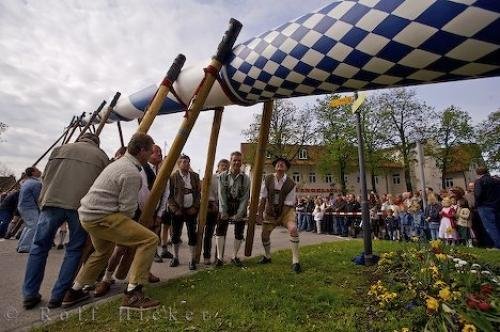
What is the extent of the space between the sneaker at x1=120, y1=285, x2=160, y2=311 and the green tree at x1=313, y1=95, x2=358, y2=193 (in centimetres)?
3353

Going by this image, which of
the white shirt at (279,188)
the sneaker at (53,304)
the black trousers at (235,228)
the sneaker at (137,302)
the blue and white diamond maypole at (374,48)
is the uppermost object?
the blue and white diamond maypole at (374,48)

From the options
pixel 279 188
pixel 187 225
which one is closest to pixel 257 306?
pixel 279 188

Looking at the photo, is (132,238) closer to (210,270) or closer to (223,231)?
(210,270)

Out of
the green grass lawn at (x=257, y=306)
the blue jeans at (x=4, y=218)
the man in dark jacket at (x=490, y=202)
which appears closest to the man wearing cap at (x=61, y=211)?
the green grass lawn at (x=257, y=306)

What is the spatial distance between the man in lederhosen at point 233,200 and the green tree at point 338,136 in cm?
3069

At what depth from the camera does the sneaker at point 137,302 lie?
355 centimetres

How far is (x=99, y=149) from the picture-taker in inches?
176

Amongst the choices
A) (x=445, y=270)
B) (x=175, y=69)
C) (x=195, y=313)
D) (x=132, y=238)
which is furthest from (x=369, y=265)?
(x=175, y=69)

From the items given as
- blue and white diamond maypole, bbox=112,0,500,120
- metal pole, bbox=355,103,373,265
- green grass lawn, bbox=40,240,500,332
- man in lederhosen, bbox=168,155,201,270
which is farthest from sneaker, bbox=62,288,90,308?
metal pole, bbox=355,103,373,265

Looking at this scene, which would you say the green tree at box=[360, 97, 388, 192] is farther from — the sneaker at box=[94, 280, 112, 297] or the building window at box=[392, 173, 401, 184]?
the sneaker at box=[94, 280, 112, 297]

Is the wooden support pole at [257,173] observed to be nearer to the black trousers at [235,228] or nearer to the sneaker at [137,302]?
the black trousers at [235,228]

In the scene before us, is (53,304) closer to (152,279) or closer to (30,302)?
(30,302)

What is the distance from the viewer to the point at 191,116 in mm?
3988

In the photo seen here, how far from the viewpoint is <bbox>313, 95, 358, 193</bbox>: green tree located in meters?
36.0
